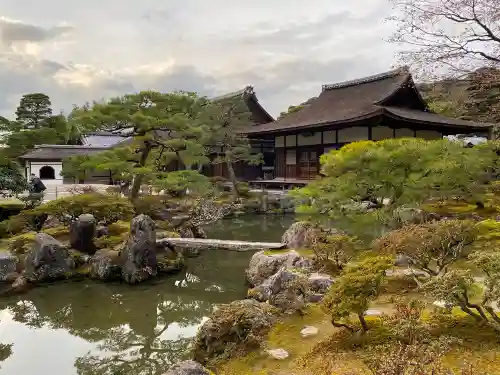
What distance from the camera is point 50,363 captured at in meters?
6.90

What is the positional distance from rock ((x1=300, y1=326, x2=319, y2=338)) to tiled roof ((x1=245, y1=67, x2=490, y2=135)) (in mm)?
13938

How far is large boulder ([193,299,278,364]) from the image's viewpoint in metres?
5.76

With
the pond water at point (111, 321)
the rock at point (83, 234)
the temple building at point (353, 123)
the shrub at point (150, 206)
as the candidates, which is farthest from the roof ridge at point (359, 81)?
the rock at point (83, 234)

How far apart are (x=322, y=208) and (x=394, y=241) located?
11.6ft

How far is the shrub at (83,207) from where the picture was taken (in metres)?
12.6

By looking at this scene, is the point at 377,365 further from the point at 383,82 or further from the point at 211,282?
the point at 383,82

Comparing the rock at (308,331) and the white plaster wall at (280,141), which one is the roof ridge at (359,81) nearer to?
the white plaster wall at (280,141)

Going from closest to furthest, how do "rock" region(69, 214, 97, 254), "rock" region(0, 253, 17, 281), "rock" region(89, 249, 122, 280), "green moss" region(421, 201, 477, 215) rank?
"rock" region(0, 253, 17, 281) < "rock" region(89, 249, 122, 280) < "rock" region(69, 214, 97, 254) < "green moss" region(421, 201, 477, 215)

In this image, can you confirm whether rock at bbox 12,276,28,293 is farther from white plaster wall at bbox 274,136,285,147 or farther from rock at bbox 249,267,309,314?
white plaster wall at bbox 274,136,285,147

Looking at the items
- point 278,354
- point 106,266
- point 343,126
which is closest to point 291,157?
point 343,126

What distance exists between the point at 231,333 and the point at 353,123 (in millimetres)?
15488

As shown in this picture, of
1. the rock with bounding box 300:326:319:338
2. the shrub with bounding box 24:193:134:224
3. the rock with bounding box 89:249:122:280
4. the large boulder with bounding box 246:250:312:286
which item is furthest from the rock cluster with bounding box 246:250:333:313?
the shrub with bounding box 24:193:134:224

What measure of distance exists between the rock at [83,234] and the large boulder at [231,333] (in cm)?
719

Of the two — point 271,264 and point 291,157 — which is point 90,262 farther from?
point 291,157
